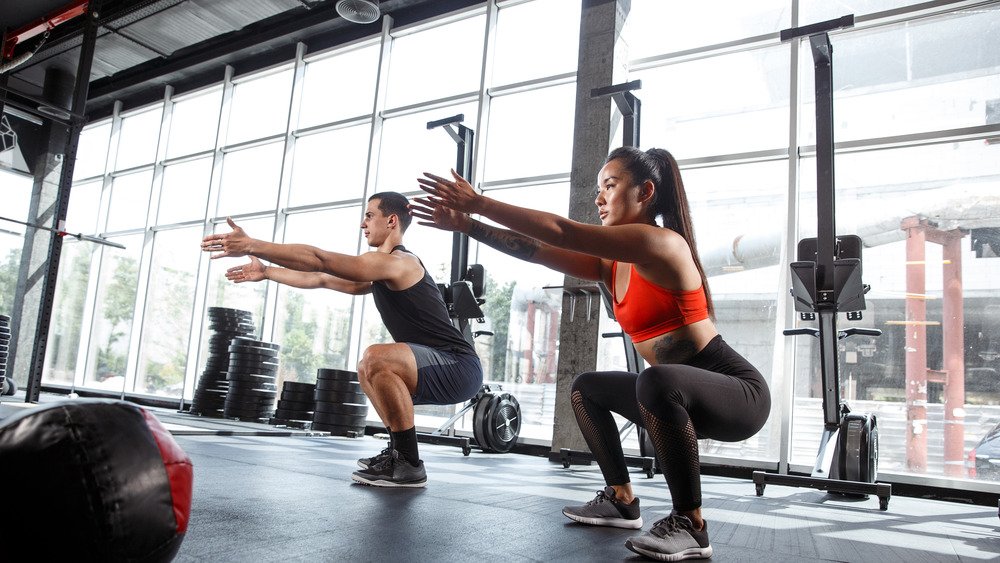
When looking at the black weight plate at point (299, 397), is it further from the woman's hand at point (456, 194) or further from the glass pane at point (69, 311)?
the glass pane at point (69, 311)

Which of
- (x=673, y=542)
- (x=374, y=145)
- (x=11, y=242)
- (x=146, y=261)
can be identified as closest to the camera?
(x=673, y=542)

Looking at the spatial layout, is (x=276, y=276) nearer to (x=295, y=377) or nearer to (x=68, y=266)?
(x=295, y=377)

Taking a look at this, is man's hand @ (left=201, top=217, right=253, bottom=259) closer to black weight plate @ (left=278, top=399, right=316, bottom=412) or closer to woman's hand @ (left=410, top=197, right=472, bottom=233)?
woman's hand @ (left=410, top=197, right=472, bottom=233)

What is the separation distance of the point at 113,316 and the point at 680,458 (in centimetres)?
1042

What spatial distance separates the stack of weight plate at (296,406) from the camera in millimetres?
6562

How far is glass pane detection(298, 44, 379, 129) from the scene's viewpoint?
7.95 meters

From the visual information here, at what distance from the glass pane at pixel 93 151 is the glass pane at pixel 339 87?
468 cm

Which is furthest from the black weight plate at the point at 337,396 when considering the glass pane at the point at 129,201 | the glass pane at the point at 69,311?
the glass pane at the point at 69,311

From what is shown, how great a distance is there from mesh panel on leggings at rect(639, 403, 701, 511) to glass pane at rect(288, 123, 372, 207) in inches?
248

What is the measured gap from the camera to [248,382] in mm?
7074

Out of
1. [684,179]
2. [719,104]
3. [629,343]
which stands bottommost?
[629,343]

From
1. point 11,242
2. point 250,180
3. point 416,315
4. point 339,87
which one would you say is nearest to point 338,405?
point 416,315

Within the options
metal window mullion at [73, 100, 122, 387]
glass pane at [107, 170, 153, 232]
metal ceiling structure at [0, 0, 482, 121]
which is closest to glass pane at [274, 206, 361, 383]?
metal ceiling structure at [0, 0, 482, 121]

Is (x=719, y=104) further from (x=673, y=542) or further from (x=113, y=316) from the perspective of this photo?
(x=113, y=316)
